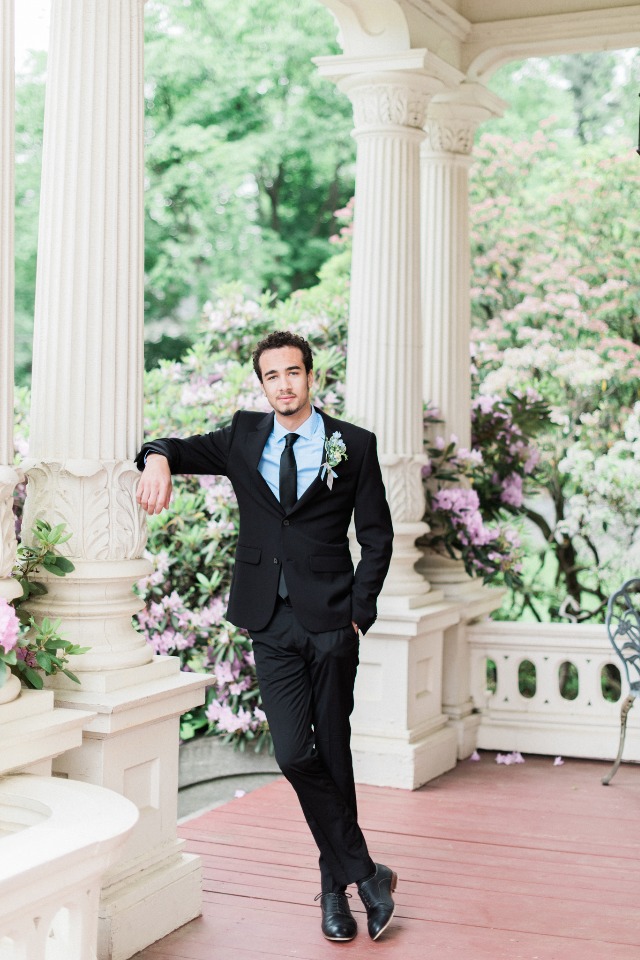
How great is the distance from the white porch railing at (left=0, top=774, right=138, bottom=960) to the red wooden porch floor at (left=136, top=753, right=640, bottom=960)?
1059 millimetres

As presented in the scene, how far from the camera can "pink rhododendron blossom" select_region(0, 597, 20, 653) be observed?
10.9 feet

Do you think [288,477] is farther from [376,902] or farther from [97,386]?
[376,902]

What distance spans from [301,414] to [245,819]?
2.25 meters

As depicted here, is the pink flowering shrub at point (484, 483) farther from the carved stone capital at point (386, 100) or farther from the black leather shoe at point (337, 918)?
the black leather shoe at point (337, 918)

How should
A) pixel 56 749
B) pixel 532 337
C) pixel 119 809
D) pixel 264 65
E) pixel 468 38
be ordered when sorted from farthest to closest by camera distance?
pixel 264 65
pixel 532 337
pixel 468 38
pixel 56 749
pixel 119 809

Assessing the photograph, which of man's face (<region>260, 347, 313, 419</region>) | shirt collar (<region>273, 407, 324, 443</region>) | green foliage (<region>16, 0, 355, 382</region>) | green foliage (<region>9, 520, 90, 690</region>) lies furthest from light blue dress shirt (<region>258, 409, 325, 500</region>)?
green foliage (<region>16, 0, 355, 382</region>)

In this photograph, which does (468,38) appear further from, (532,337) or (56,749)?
(56,749)

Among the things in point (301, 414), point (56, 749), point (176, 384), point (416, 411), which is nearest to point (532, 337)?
point (176, 384)

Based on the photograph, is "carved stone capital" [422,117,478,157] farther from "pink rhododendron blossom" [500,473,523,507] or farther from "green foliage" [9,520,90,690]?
"green foliage" [9,520,90,690]

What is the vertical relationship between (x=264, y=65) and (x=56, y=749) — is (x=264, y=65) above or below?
above

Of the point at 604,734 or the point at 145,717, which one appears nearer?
the point at 145,717

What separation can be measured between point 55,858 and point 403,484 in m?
4.05

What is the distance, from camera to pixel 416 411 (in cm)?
654

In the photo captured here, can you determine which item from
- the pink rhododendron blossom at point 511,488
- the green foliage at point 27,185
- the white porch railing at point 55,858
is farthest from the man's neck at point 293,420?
the green foliage at point 27,185
